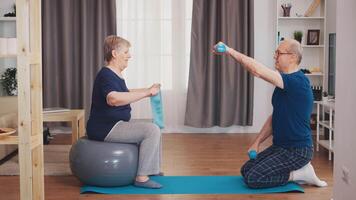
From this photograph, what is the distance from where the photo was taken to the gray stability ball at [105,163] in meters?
4.18

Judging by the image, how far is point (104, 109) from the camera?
4.33m

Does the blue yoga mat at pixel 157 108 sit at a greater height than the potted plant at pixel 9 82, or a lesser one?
lesser

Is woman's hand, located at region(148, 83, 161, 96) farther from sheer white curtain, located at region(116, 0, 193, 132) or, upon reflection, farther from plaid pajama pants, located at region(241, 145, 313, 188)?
sheer white curtain, located at region(116, 0, 193, 132)

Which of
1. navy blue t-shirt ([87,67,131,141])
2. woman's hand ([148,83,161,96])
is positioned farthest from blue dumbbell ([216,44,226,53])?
navy blue t-shirt ([87,67,131,141])

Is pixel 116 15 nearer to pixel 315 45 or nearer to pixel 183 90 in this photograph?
pixel 183 90

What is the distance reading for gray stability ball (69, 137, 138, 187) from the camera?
13.7 ft

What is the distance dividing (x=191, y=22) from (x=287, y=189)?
10.2 feet

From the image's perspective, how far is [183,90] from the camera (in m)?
7.01

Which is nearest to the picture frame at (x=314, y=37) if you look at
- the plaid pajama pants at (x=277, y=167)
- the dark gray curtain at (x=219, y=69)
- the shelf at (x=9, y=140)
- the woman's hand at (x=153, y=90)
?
the dark gray curtain at (x=219, y=69)

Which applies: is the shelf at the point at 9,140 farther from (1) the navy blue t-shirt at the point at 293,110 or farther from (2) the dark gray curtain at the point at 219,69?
(2) the dark gray curtain at the point at 219,69

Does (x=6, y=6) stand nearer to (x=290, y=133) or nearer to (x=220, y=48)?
(x=220, y=48)

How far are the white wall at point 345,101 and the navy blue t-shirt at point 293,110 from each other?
637mm

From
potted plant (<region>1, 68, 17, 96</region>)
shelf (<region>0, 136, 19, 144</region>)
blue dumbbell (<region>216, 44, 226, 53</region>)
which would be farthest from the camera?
potted plant (<region>1, 68, 17, 96</region>)

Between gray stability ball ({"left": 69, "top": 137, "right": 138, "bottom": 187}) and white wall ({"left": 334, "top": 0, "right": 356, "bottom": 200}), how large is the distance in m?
1.47
